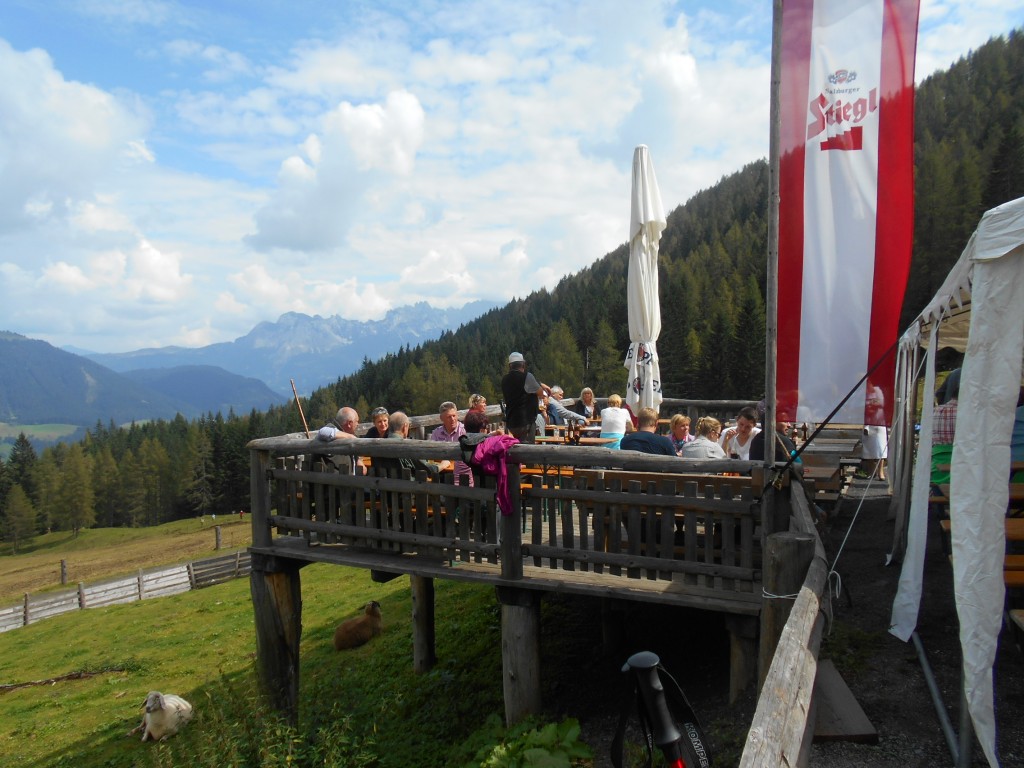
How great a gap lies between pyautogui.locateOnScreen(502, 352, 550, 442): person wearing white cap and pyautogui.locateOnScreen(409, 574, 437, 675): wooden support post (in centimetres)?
223

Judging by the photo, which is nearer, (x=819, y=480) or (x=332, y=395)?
(x=819, y=480)

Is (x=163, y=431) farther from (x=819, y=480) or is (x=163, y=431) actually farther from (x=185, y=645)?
(x=819, y=480)

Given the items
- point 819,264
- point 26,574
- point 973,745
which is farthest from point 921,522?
point 26,574

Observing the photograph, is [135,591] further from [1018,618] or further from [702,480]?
[1018,618]

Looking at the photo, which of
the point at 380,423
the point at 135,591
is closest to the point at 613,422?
the point at 380,423

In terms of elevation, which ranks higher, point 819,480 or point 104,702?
point 819,480

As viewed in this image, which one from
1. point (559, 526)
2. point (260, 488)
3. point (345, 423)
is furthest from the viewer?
point (345, 423)

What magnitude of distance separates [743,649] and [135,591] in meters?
32.3

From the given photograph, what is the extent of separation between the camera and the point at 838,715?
→ 3.88 meters

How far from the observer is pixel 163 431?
119 m

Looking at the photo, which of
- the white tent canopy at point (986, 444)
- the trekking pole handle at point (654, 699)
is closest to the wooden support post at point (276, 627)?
the trekking pole handle at point (654, 699)

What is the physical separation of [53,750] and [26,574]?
54.9 metres

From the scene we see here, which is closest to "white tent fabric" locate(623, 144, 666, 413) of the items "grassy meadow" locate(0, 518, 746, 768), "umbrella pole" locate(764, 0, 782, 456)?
"grassy meadow" locate(0, 518, 746, 768)

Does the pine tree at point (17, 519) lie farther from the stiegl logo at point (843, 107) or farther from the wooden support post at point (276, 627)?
the stiegl logo at point (843, 107)
